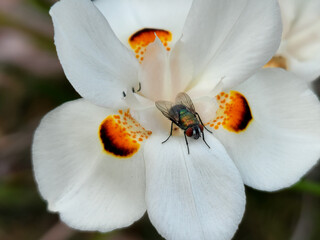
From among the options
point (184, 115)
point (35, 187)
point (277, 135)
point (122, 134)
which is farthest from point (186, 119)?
point (35, 187)

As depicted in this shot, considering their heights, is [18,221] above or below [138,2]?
below

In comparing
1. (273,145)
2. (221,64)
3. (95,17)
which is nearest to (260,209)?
(273,145)

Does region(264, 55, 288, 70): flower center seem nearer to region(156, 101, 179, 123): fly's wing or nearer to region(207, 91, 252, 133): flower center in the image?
region(207, 91, 252, 133): flower center

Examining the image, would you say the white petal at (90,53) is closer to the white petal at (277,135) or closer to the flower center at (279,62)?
the white petal at (277,135)

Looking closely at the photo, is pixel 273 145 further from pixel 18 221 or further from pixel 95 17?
pixel 18 221

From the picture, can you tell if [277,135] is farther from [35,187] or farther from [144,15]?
[35,187]

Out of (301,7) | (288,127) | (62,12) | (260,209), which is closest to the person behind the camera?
(62,12)

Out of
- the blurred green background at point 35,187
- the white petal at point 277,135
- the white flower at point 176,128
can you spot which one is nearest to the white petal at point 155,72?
the white flower at point 176,128
